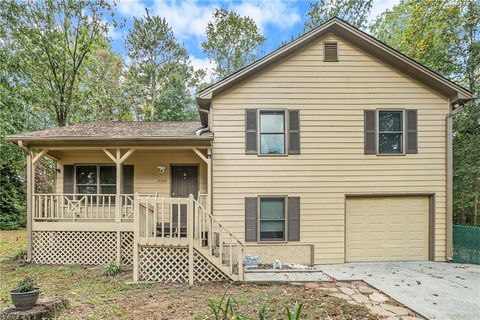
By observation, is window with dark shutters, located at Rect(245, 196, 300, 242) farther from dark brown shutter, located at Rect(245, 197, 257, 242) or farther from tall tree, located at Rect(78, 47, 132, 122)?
tall tree, located at Rect(78, 47, 132, 122)

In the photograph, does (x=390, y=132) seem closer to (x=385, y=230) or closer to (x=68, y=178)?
(x=385, y=230)

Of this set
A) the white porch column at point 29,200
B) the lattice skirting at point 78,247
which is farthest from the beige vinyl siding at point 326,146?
the white porch column at point 29,200

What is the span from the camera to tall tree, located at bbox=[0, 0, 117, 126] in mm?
13016

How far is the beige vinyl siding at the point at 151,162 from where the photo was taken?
9.45m

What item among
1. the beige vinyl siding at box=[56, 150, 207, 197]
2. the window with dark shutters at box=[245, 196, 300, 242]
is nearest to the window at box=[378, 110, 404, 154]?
the window with dark shutters at box=[245, 196, 300, 242]

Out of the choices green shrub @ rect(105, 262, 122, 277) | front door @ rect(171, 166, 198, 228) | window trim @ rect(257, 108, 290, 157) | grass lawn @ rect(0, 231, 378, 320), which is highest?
window trim @ rect(257, 108, 290, 157)

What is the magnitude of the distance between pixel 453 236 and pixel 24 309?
10459mm

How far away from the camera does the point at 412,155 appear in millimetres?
8125

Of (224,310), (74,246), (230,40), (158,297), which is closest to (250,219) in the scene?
(158,297)

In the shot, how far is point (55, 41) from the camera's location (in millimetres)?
13500

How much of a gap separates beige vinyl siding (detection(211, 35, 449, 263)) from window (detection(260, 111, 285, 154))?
0.23m

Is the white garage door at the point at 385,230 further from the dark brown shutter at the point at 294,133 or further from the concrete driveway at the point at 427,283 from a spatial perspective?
the dark brown shutter at the point at 294,133

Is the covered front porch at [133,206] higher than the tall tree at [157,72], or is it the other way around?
the tall tree at [157,72]

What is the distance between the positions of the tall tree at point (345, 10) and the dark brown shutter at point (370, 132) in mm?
13028
